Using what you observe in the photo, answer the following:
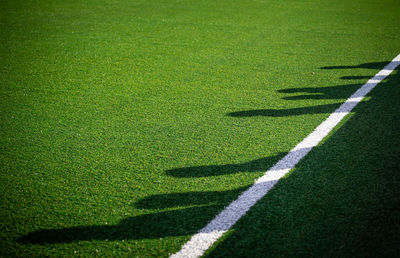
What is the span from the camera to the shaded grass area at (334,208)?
2.14m

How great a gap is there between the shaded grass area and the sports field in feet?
0.03

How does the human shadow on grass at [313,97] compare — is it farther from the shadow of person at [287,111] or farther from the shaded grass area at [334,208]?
the shaded grass area at [334,208]

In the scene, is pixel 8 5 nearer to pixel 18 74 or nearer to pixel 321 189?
pixel 18 74

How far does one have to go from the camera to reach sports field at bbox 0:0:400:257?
2.28m

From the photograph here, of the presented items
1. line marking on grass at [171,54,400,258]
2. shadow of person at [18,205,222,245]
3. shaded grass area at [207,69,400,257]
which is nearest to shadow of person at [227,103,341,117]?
line marking on grass at [171,54,400,258]

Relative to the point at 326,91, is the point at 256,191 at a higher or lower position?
lower

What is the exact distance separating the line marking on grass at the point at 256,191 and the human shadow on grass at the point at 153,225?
0.24ft

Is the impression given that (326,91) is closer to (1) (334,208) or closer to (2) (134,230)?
(1) (334,208)

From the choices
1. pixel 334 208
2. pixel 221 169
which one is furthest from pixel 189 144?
pixel 334 208

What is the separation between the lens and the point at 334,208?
8.03 feet

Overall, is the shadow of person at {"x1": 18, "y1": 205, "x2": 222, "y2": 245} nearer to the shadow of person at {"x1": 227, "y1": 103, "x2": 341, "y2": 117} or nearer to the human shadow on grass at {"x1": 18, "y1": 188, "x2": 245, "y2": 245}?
the human shadow on grass at {"x1": 18, "y1": 188, "x2": 245, "y2": 245}

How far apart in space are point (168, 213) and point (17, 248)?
1068mm

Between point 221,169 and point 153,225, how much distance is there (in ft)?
2.88

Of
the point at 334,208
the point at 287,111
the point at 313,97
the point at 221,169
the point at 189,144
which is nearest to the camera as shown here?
the point at 334,208
